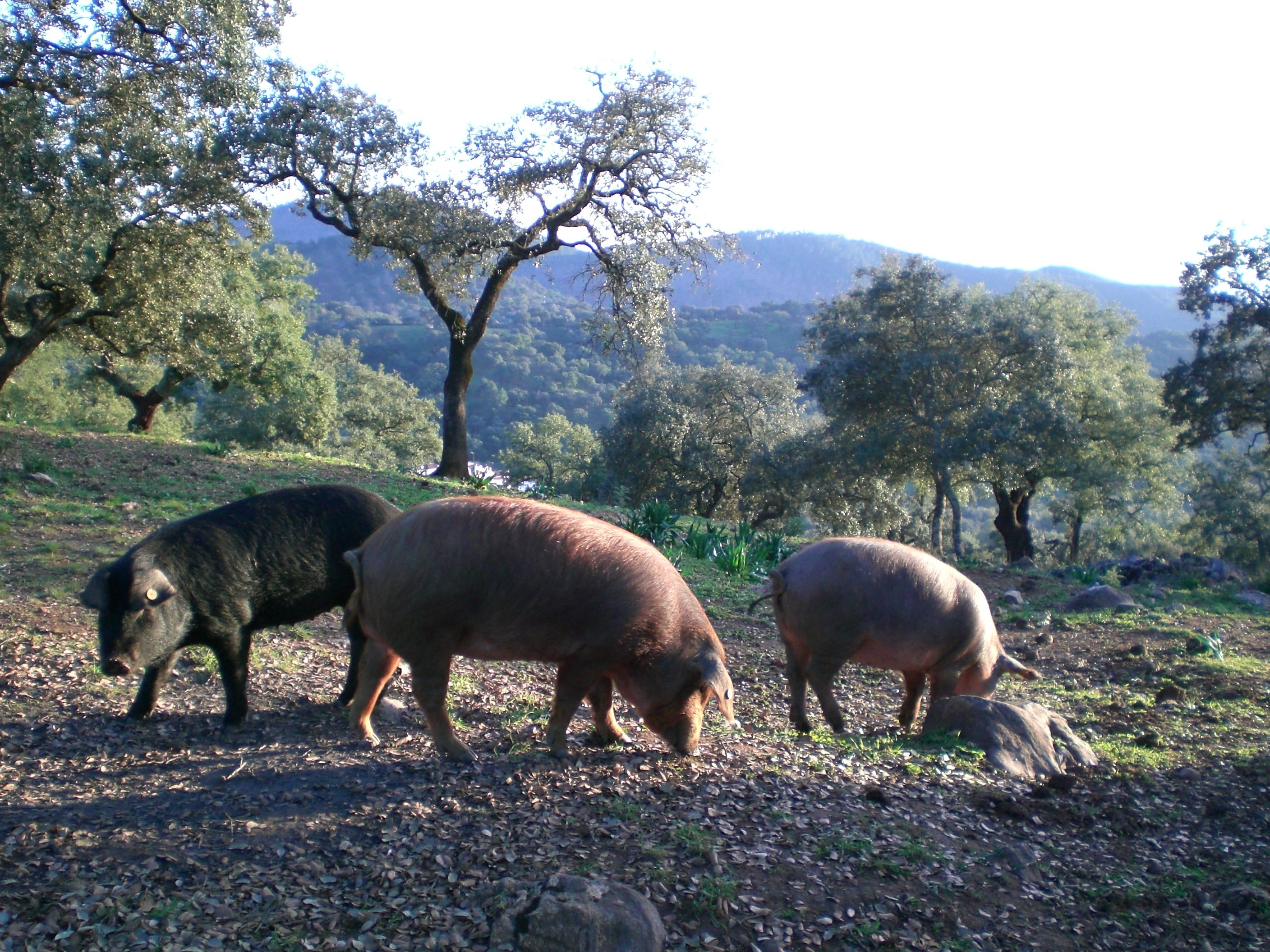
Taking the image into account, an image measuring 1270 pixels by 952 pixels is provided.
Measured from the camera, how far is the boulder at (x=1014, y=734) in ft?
19.5

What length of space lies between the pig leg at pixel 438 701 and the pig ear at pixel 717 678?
4.69 ft

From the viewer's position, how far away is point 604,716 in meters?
5.47

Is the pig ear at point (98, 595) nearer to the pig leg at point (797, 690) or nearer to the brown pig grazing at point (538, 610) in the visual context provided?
the brown pig grazing at point (538, 610)

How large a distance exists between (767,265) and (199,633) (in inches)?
5587

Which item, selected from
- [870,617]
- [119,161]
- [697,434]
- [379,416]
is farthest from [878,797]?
[379,416]

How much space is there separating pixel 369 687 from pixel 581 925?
260 cm

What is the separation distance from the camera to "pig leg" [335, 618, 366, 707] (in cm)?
594

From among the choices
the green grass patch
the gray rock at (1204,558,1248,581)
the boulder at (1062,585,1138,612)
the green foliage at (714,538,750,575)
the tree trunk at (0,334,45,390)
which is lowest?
the gray rock at (1204,558,1248,581)

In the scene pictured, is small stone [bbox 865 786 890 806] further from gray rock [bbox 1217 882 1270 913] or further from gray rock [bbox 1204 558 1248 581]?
gray rock [bbox 1204 558 1248 581]

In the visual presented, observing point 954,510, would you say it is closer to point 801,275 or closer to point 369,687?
point 369,687

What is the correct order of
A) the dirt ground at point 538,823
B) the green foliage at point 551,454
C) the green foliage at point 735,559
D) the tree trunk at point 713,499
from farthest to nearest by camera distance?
the green foliage at point 551,454, the tree trunk at point 713,499, the green foliage at point 735,559, the dirt ground at point 538,823

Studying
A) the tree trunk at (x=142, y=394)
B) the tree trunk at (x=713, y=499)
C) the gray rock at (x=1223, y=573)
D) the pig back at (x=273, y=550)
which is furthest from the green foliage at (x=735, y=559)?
the tree trunk at (x=142, y=394)

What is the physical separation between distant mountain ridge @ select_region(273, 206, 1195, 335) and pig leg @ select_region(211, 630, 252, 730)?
99819 millimetres

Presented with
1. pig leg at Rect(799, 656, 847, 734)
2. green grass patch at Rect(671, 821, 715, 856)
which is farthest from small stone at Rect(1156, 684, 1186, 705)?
green grass patch at Rect(671, 821, 715, 856)
